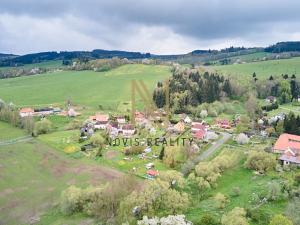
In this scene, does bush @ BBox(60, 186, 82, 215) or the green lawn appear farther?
the green lawn

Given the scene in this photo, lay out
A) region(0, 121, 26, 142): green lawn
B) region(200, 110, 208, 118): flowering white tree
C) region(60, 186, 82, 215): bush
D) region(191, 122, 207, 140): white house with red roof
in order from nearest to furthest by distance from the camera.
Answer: region(60, 186, 82, 215): bush
region(191, 122, 207, 140): white house with red roof
region(0, 121, 26, 142): green lawn
region(200, 110, 208, 118): flowering white tree

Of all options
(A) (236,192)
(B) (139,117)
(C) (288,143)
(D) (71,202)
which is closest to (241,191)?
(A) (236,192)

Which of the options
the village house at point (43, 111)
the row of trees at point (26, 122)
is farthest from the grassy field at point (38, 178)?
the village house at point (43, 111)

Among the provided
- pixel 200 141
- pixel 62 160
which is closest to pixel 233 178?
pixel 200 141

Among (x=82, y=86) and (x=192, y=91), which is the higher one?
(x=192, y=91)

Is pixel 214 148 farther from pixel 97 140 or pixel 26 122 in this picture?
pixel 26 122

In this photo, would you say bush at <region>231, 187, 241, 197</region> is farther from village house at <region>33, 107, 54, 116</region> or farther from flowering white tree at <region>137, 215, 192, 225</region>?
village house at <region>33, 107, 54, 116</region>

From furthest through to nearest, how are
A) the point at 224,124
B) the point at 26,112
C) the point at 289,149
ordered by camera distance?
the point at 26,112
the point at 224,124
the point at 289,149

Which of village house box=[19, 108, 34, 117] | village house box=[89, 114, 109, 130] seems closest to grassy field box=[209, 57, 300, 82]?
village house box=[89, 114, 109, 130]
